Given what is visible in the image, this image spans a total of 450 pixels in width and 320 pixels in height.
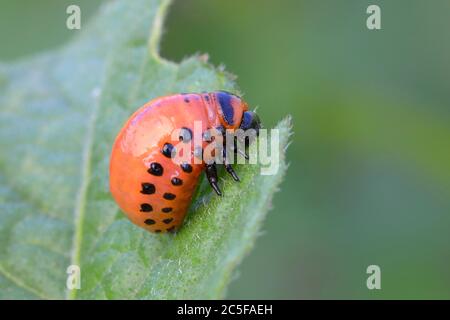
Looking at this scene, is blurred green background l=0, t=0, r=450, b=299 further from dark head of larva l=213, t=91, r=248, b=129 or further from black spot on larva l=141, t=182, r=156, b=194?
black spot on larva l=141, t=182, r=156, b=194

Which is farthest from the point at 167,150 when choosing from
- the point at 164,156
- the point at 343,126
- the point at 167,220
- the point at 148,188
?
the point at 343,126

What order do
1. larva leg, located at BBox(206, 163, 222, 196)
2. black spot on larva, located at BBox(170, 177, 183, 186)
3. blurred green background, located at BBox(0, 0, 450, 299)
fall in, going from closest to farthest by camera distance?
larva leg, located at BBox(206, 163, 222, 196) → black spot on larva, located at BBox(170, 177, 183, 186) → blurred green background, located at BBox(0, 0, 450, 299)

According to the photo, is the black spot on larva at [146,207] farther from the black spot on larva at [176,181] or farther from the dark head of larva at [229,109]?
the dark head of larva at [229,109]

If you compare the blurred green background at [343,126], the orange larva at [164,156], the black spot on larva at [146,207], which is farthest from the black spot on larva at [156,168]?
the blurred green background at [343,126]

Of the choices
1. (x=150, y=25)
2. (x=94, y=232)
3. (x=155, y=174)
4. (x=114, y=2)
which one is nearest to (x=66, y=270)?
(x=94, y=232)

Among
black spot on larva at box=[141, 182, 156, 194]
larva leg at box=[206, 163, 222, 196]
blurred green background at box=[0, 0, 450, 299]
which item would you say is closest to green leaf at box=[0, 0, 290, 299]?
larva leg at box=[206, 163, 222, 196]

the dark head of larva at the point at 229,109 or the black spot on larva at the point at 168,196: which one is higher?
the dark head of larva at the point at 229,109
